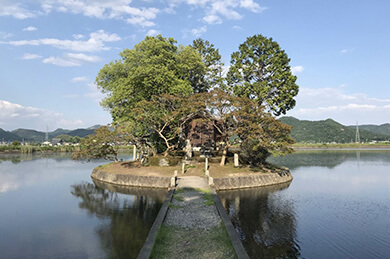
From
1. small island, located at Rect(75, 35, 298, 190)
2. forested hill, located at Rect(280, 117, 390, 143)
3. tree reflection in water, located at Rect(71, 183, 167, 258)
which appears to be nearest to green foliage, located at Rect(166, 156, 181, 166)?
small island, located at Rect(75, 35, 298, 190)

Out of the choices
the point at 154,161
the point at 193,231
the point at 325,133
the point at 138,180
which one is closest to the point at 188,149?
the point at 154,161

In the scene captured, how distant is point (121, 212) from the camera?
19.0 metres

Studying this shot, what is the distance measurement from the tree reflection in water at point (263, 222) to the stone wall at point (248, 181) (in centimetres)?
134

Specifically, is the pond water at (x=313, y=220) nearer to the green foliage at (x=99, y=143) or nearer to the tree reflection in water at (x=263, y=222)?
the tree reflection in water at (x=263, y=222)

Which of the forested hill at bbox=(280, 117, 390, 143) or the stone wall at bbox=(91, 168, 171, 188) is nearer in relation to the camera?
the stone wall at bbox=(91, 168, 171, 188)

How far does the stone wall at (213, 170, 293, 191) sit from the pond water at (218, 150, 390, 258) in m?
1.29

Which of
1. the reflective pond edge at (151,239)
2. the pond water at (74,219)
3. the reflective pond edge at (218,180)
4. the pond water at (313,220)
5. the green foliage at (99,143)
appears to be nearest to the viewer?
the reflective pond edge at (151,239)

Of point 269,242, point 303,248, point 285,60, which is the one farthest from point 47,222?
point 285,60

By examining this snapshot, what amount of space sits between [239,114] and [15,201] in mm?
24752

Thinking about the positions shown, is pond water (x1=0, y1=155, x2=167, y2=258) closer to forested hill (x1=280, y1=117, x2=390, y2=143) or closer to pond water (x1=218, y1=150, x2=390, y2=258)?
pond water (x1=218, y1=150, x2=390, y2=258)

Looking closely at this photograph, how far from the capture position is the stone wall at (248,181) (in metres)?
26.7

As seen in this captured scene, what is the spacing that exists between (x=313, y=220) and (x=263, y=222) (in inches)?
149

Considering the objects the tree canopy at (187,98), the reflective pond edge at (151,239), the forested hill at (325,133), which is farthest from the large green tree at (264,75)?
the forested hill at (325,133)

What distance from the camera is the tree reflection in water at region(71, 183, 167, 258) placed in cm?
1303
